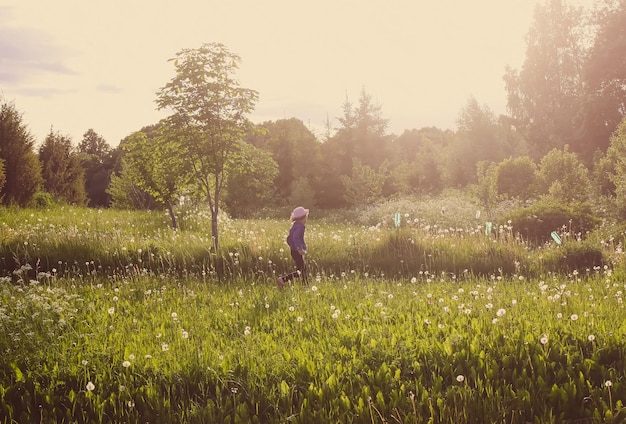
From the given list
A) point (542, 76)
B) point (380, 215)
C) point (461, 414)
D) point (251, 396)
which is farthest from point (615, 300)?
point (542, 76)

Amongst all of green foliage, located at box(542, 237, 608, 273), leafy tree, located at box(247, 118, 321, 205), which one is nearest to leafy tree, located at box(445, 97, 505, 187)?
leafy tree, located at box(247, 118, 321, 205)

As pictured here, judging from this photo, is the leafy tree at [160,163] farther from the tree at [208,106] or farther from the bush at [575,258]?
the bush at [575,258]

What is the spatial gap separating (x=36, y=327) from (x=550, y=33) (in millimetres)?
45160

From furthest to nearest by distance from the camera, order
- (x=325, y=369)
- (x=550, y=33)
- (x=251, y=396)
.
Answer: (x=550, y=33), (x=325, y=369), (x=251, y=396)

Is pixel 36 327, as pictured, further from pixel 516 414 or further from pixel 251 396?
pixel 516 414

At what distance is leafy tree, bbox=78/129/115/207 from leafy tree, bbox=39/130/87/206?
13679 millimetres

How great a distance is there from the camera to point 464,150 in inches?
1754

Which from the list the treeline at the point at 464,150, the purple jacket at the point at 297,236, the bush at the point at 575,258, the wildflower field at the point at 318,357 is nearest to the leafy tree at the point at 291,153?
the treeline at the point at 464,150

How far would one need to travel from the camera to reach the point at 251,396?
4598mm

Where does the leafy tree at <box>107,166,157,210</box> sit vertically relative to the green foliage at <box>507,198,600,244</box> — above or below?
above

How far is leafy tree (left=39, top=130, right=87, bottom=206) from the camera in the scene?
3133 centimetres

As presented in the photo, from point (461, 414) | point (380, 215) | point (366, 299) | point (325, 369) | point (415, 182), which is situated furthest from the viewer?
point (415, 182)

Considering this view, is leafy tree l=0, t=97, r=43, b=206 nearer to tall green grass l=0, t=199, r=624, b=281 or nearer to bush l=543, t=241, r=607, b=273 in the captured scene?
tall green grass l=0, t=199, r=624, b=281

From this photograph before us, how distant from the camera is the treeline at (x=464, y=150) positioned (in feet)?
80.1
